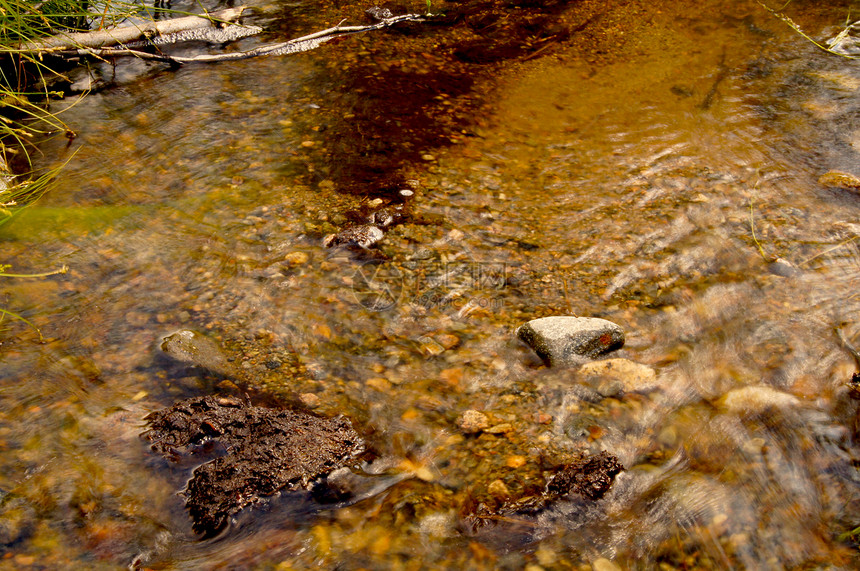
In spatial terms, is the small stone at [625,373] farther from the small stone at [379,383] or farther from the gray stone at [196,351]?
the gray stone at [196,351]

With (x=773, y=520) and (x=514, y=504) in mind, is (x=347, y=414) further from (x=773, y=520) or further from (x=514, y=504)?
(x=773, y=520)

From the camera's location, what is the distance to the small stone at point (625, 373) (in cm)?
256

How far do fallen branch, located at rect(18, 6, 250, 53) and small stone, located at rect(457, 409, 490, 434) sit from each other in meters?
3.84

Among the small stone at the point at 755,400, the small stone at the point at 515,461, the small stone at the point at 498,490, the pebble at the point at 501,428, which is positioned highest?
the small stone at the point at 755,400

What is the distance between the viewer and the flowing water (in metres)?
2.04

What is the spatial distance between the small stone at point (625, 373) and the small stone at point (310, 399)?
3.78ft

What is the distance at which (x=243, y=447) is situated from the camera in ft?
7.34

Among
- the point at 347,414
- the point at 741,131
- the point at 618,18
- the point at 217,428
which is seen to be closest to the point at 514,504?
the point at 347,414

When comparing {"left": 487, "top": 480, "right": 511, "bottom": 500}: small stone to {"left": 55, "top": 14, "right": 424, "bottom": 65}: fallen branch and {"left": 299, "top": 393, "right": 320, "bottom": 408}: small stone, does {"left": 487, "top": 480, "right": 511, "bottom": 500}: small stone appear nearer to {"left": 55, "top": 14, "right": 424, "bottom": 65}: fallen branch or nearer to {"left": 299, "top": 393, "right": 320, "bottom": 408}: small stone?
{"left": 299, "top": 393, "right": 320, "bottom": 408}: small stone

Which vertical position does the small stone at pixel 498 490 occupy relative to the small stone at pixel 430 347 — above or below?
below

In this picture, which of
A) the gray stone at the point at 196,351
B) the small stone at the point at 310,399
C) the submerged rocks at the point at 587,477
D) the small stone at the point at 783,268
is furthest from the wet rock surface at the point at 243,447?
the small stone at the point at 783,268

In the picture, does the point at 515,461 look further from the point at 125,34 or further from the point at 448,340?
the point at 125,34

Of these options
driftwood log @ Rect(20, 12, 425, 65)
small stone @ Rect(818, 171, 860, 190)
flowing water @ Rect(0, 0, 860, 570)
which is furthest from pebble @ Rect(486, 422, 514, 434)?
driftwood log @ Rect(20, 12, 425, 65)

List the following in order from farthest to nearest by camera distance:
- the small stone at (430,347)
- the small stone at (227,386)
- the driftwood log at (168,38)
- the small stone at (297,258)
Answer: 1. the driftwood log at (168,38)
2. the small stone at (297,258)
3. the small stone at (430,347)
4. the small stone at (227,386)
